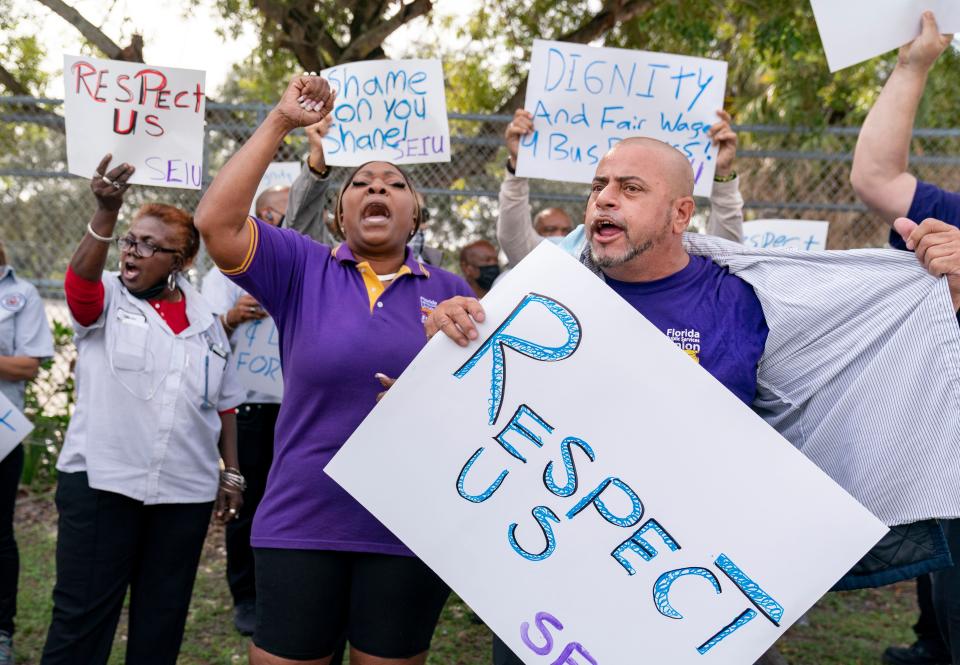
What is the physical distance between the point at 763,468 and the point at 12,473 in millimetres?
3469

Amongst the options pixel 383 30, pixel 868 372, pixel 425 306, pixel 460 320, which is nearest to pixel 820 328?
pixel 868 372

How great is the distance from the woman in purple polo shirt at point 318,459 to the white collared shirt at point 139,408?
84 centimetres

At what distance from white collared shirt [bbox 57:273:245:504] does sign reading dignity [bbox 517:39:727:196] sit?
5.39 feet

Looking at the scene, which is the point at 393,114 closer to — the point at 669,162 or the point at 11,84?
the point at 669,162

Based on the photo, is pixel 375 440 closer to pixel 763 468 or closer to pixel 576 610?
pixel 576 610

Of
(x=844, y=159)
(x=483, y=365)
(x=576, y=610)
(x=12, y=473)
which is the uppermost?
(x=844, y=159)

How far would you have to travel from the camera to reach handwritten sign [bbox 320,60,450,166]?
453 cm

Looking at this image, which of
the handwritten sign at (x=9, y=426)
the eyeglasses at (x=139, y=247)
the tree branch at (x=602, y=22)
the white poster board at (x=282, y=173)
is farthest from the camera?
the tree branch at (x=602, y=22)

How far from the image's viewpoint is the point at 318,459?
2.72m

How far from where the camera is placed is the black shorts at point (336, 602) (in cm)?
266

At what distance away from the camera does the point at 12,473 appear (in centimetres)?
431

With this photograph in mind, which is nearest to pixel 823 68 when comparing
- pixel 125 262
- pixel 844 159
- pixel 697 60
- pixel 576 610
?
pixel 844 159

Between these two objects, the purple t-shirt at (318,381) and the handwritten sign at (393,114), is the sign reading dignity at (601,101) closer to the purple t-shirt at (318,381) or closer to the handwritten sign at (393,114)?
the handwritten sign at (393,114)

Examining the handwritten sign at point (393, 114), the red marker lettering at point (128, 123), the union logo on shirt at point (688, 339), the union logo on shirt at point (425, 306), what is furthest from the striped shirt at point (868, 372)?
the red marker lettering at point (128, 123)
